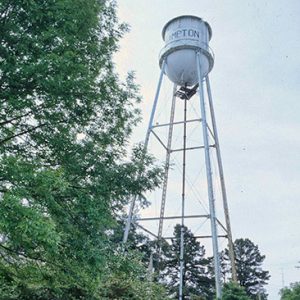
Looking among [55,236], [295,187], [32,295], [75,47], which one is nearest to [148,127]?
[295,187]

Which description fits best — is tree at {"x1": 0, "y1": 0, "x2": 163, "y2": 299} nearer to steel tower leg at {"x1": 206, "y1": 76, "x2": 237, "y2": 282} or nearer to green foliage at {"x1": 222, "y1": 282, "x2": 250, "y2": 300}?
green foliage at {"x1": 222, "y1": 282, "x2": 250, "y2": 300}

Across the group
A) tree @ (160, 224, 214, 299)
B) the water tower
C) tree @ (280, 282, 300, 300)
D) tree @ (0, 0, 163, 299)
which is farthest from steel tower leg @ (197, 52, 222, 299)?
tree @ (160, 224, 214, 299)

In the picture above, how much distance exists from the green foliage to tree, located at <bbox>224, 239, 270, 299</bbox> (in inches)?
956

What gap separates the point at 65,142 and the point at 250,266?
116ft

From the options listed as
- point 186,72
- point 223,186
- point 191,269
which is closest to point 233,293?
point 223,186

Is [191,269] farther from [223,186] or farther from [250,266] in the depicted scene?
[223,186]

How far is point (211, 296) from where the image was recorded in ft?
98.4

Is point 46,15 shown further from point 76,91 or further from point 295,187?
point 295,187

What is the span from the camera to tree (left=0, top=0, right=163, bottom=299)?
4332 millimetres

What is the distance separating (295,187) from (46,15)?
11.4 meters

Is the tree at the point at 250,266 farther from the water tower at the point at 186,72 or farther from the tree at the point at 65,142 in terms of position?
the tree at the point at 65,142

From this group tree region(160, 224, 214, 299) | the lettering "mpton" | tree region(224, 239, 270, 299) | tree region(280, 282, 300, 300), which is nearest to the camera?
the lettering "mpton"

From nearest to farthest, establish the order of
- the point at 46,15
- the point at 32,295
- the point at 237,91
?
the point at 46,15 < the point at 32,295 < the point at 237,91

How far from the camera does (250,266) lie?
36531 mm
